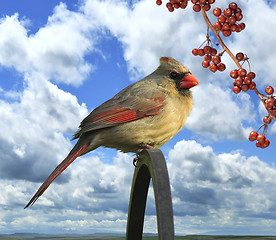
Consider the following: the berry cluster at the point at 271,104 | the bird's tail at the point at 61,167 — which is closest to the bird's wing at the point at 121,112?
the bird's tail at the point at 61,167

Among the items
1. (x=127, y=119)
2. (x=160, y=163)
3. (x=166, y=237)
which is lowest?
(x=166, y=237)

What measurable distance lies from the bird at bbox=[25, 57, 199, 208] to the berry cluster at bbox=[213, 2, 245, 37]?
655 millimetres

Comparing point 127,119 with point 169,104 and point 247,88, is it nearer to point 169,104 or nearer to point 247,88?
point 169,104

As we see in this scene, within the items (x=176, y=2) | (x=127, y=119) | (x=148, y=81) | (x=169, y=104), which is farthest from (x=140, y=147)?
(x=176, y=2)

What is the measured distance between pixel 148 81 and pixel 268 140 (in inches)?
46.2

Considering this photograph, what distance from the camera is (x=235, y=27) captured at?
237 centimetres

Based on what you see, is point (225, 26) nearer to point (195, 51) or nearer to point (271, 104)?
point (195, 51)

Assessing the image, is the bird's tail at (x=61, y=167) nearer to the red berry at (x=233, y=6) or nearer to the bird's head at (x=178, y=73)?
the bird's head at (x=178, y=73)

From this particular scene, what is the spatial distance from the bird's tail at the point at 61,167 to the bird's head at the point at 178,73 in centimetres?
94

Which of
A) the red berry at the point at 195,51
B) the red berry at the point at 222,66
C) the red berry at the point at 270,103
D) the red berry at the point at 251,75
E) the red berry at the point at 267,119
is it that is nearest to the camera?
the red berry at the point at 270,103

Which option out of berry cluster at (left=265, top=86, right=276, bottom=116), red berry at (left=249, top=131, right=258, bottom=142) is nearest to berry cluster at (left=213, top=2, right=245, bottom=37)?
berry cluster at (left=265, top=86, right=276, bottom=116)

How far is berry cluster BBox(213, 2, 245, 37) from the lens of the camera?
2354 millimetres

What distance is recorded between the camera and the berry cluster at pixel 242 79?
2.25m

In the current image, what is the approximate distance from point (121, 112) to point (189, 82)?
648 mm
